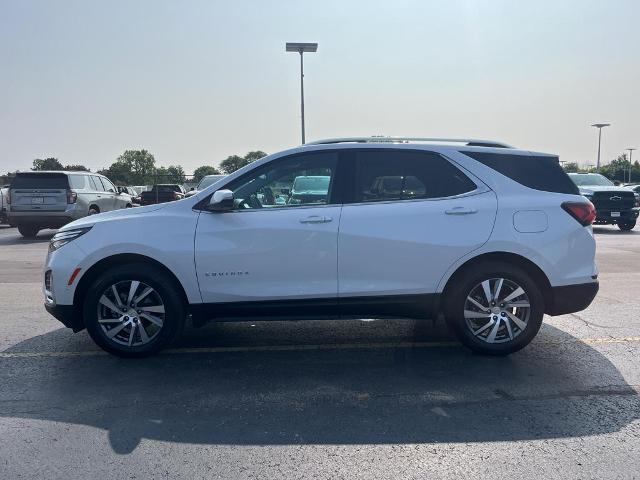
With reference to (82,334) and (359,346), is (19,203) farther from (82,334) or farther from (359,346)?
(359,346)

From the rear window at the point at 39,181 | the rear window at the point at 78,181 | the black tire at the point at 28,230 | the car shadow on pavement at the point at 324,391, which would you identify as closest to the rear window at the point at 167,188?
the rear window at the point at 78,181

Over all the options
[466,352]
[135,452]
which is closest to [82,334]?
[135,452]

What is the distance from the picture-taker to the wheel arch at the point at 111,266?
4.91 metres

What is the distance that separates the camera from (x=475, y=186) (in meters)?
5.00

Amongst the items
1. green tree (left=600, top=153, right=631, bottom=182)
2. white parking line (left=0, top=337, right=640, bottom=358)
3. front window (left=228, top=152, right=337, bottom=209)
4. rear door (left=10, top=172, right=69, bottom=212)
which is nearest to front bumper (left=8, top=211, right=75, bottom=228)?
rear door (left=10, top=172, right=69, bottom=212)

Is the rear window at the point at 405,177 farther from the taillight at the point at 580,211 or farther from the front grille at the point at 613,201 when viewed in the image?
the front grille at the point at 613,201

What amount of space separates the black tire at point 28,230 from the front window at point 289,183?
45.0 feet

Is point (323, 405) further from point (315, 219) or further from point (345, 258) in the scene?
point (315, 219)

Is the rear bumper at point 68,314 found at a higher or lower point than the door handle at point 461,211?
lower

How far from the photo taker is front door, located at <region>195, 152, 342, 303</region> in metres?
4.83

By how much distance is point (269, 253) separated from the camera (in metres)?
4.84

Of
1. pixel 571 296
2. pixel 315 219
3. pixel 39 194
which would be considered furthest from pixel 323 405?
pixel 39 194

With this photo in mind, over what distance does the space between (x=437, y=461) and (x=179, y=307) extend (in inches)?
104

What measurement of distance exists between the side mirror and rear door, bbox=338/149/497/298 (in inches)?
39.3
